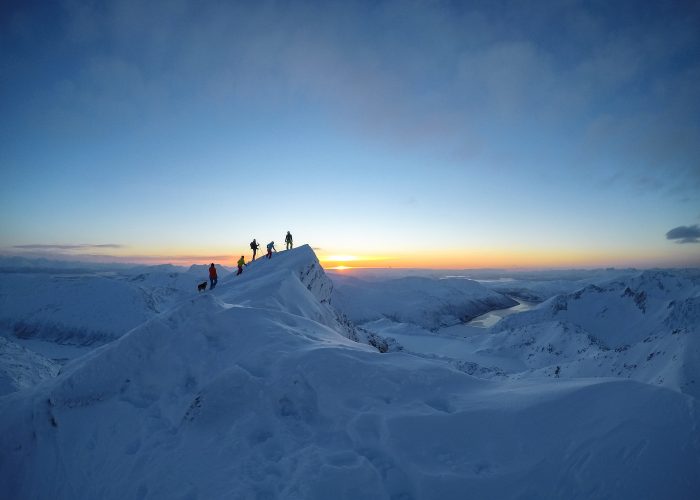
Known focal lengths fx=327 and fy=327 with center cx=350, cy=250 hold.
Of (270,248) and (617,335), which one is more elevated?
(270,248)

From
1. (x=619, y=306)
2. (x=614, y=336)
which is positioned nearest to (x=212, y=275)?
(x=614, y=336)

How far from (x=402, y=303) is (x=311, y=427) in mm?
168813

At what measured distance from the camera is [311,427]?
6996 millimetres

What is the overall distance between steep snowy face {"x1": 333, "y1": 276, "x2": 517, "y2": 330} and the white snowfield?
453ft

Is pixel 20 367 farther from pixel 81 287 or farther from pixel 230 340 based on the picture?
pixel 81 287

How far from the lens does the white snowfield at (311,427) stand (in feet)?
16.7

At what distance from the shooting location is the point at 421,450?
6.02m

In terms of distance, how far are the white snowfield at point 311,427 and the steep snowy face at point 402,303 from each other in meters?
138

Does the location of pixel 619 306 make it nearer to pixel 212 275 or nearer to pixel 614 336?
pixel 614 336

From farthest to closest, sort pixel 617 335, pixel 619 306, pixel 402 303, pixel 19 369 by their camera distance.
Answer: pixel 402 303 < pixel 619 306 < pixel 617 335 < pixel 19 369

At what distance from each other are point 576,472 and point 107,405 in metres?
11.0

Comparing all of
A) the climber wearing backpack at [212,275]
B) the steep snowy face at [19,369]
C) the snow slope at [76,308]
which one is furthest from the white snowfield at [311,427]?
the snow slope at [76,308]

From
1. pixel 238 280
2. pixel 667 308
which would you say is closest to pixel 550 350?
pixel 667 308

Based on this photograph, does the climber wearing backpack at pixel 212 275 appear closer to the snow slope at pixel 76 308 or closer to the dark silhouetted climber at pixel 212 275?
the dark silhouetted climber at pixel 212 275
